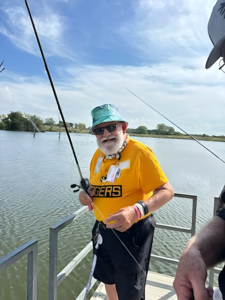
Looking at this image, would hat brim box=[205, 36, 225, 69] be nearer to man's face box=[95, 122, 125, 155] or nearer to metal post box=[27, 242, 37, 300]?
man's face box=[95, 122, 125, 155]

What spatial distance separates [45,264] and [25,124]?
231ft

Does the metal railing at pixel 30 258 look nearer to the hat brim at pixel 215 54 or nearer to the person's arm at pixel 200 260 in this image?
the person's arm at pixel 200 260

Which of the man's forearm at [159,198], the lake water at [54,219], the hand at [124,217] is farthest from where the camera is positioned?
the lake water at [54,219]

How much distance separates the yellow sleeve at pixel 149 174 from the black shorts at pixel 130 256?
0.31 meters

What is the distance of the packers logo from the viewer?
1710 mm

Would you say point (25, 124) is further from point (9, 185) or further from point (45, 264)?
point (45, 264)

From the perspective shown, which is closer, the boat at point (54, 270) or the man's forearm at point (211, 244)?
the man's forearm at point (211, 244)

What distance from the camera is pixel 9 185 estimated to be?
11.2 m

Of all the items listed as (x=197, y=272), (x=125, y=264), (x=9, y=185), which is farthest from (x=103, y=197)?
(x=9, y=185)

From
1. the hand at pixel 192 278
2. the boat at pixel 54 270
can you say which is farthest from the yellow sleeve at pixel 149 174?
the hand at pixel 192 278

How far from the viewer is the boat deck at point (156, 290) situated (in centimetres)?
236

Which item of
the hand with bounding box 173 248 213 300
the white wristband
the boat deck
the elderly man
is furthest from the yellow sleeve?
the boat deck

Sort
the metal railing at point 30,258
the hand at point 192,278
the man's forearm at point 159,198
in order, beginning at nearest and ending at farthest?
the hand at point 192,278 < the metal railing at point 30,258 < the man's forearm at point 159,198

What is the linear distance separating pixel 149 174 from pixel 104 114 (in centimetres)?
61
